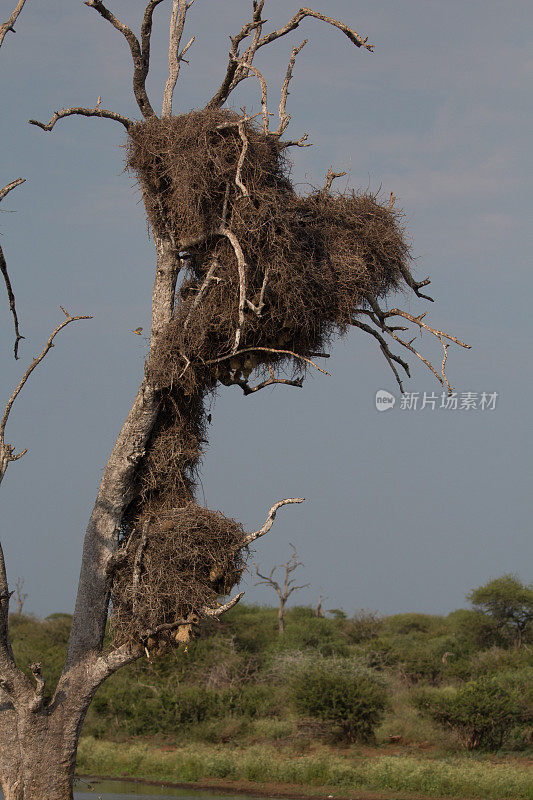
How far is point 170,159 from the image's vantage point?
693 centimetres

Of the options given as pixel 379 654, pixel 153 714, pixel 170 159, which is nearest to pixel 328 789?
pixel 153 714

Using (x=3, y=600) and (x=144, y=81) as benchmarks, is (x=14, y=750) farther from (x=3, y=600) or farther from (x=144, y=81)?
(x=144, y=81)

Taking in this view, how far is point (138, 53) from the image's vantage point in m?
7.41

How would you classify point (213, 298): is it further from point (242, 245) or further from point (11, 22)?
point (11, 22)

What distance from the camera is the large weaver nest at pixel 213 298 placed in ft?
21.3

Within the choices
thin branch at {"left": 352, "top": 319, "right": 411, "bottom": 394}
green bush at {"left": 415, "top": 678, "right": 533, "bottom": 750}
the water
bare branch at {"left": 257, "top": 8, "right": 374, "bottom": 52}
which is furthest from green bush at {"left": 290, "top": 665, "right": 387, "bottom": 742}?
bare branch at {"left": 257, "top": 8, "right": 374, "bottom": 52}

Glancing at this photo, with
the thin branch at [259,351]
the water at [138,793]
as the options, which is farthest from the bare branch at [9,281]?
the water at [138,793]

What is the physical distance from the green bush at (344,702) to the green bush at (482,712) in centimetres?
120

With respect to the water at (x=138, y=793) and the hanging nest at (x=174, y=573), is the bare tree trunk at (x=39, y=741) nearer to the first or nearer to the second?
the hanging nest at (x=174, y=573)

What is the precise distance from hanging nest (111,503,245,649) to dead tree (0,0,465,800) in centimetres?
1

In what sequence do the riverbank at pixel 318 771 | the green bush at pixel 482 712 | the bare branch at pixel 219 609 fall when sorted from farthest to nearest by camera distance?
the green bush at pixel 482 712
the riverbank at pixel 318 771
the bare branch at pixel 219 609

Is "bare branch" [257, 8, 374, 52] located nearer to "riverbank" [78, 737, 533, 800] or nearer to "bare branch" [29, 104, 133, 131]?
"bare branch" [29, 104, 133, 131]

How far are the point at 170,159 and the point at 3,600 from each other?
3.74 meters

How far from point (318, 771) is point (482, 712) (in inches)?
148
